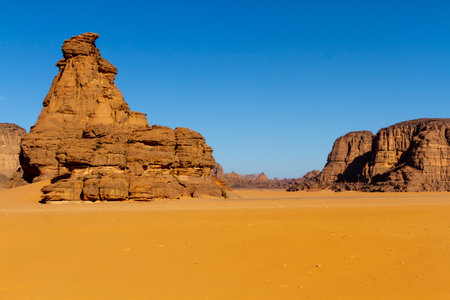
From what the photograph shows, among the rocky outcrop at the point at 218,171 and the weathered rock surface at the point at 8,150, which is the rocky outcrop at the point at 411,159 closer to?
the rocky outcrop at the point at 218,171

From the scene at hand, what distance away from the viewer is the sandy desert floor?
5.83m

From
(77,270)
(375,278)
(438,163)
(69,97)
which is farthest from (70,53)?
(438,163)

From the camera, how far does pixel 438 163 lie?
65062 mm

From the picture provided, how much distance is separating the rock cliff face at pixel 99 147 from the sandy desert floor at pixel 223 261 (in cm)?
1175

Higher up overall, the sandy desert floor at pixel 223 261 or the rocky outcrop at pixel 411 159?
the rocky outcrop at pixel 411 159

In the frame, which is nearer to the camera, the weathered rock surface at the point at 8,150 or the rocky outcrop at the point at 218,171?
the weathered rock surface at the point at 8,150

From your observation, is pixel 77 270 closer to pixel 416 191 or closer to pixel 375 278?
pixel 375 278

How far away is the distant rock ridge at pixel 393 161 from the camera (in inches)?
2468

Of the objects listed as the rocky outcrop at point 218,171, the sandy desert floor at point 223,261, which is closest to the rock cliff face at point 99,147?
the sandy desert floor at point 223,261

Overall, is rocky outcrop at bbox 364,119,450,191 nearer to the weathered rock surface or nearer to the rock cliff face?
the rock cliff face

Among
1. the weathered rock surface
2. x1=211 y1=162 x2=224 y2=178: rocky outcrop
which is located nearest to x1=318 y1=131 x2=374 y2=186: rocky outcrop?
x1=211 y1=162 x2=224 y2=178: rocky outcrop

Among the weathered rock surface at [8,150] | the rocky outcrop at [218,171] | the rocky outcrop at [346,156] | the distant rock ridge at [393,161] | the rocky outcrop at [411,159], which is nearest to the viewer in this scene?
the rocky outcrop at [411,159]

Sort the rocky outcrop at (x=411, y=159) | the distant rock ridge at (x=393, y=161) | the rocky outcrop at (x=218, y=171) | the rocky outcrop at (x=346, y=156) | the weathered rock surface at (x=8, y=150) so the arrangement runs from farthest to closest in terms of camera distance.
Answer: the rocky outcrop at (x=218, y=171) < the rocky outcrop at (x=346, y=156) < the weathered rock surface at (x=8, y=150) < the distant rock ridge at (x=393, y=161) < the rocky outcrop at (x=411, y=159)

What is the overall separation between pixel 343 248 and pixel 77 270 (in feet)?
19.2
